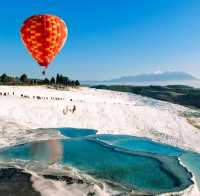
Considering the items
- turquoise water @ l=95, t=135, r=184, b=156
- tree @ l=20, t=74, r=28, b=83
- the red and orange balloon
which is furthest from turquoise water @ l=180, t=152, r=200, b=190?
tree @ l=20, t=74, r=28, b=83

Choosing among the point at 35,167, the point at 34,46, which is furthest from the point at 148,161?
the point at 34,46

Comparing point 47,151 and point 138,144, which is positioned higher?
point 47,151

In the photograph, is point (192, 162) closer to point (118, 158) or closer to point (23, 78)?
point (118, 158)

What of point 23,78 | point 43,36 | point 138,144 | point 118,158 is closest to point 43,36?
point 43,36

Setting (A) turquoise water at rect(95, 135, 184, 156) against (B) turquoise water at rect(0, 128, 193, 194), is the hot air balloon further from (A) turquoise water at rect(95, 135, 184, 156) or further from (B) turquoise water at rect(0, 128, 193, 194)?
(A) turquoise water at rect(95, 135, 184, 156)

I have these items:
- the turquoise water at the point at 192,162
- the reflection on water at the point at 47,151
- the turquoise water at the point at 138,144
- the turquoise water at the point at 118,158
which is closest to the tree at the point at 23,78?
the turquoise water at the point at 118,158

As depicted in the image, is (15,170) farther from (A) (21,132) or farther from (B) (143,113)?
(B) (143,113)

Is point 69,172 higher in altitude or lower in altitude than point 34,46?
lower
